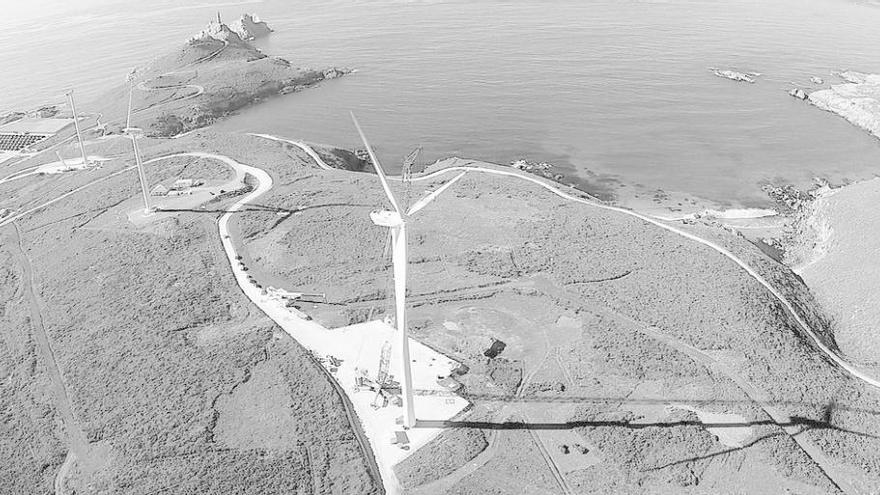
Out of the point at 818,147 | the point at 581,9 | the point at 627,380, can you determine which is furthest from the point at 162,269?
the point at 581,9

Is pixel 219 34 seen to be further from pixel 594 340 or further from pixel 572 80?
pixel 594 340

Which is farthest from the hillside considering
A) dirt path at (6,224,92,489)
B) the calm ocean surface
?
dirt path at (6,224,92,489)

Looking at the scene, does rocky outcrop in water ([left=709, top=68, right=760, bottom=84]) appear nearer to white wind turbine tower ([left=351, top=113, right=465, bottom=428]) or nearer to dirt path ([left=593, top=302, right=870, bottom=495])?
dirt path ([left=593, top=302, right=870, bottom=495])

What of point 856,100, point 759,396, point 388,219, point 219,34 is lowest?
point 759,396

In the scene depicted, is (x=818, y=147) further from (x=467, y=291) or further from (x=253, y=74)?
(x=253, y=74)

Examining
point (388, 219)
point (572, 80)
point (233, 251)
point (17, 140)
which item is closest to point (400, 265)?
point (388, 219)

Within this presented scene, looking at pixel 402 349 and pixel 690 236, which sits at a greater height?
pixel 402 349

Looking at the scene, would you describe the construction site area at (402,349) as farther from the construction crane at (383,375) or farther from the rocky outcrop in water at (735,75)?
the rocky outcrop in water at (735,75)
